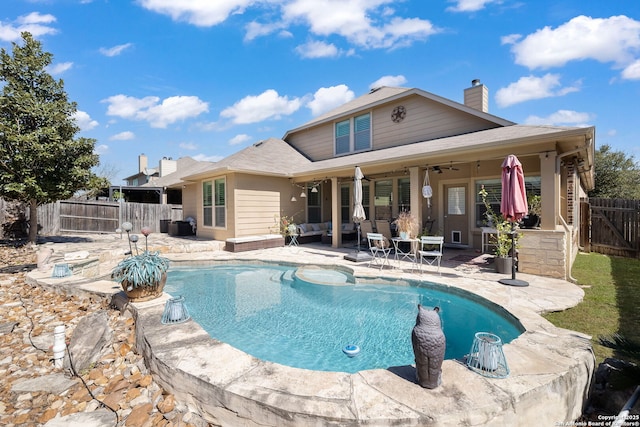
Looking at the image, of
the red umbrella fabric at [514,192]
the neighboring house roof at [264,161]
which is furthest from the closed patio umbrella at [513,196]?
the neighboring house roof at [264,161]

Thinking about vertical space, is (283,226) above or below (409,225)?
below

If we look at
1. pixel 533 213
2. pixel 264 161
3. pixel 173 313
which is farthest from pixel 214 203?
pixel 533 213

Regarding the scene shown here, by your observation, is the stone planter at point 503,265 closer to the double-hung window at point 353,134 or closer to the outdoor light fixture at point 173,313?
the outdoor light fixture at point 173,313

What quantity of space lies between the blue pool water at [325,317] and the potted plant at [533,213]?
401 centimetres

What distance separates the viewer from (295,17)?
9.88 metres

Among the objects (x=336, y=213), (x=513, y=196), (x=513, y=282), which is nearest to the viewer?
(x=513, y=282)

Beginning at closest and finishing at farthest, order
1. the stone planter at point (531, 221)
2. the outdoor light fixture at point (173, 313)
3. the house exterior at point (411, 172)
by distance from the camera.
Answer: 1. the outdoor light fixture at point (173, 313)
2. the house exterior at point (411, 172)
3. the stone planter at point (531, 221)

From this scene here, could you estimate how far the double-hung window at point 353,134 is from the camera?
12781 millimetres

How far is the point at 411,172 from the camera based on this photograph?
28.7 feet

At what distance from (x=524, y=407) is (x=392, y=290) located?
4.22 m

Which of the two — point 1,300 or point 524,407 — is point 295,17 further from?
point 524,407

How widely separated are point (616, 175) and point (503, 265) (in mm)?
24321

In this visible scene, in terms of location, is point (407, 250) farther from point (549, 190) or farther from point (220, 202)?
point (220, 202)

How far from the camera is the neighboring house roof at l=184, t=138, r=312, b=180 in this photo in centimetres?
1114
